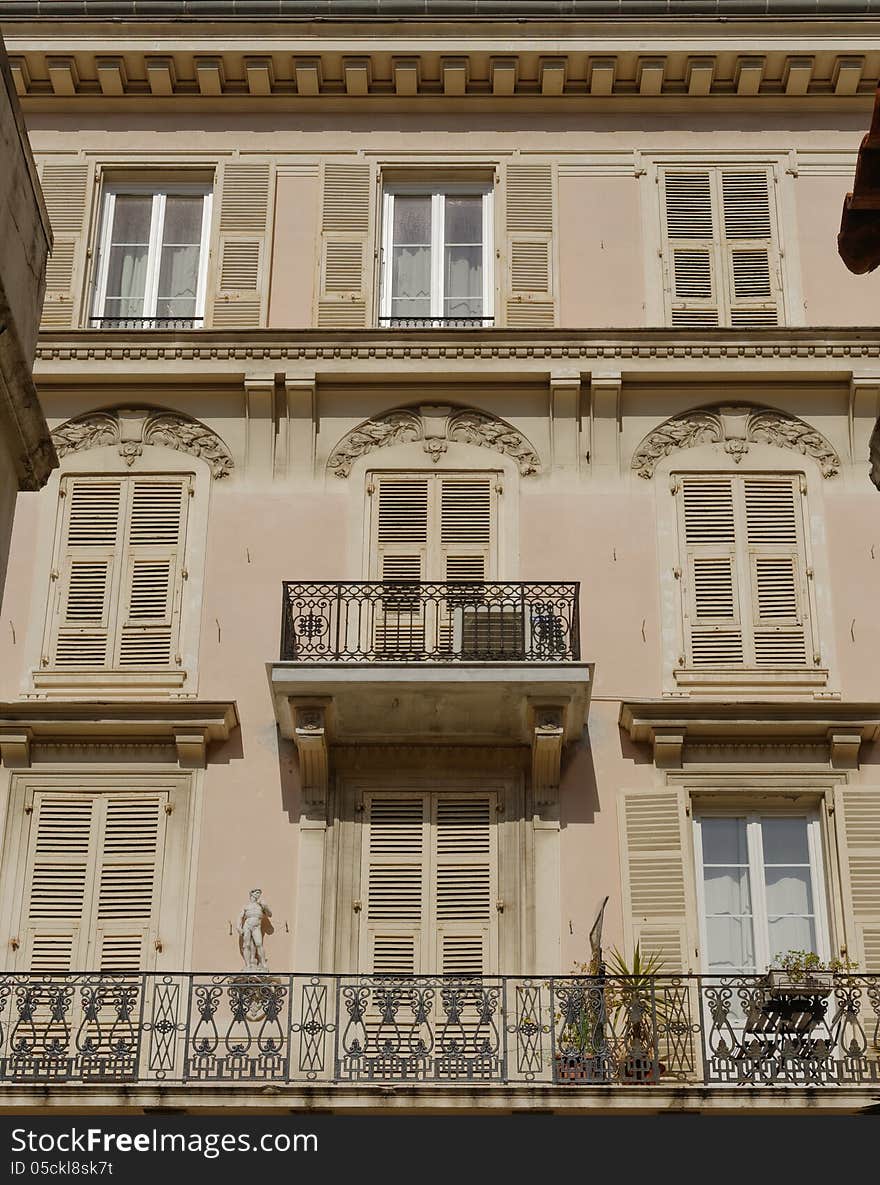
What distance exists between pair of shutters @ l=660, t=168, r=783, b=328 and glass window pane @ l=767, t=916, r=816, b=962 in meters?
5.76

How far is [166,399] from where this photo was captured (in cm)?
1797

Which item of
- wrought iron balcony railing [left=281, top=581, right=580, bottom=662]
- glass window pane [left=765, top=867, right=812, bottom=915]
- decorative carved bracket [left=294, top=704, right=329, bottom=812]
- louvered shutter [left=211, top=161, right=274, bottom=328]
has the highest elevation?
louvered shutter [left=211, top=161, right=274, bottom=328]

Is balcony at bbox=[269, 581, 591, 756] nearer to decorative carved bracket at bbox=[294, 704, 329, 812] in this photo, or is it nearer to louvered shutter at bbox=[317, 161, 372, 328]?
decorative carved bracket at bbox=[294, 704, 329, 812]

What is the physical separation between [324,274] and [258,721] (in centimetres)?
466

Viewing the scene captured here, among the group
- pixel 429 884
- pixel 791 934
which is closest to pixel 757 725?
pixel 791 934

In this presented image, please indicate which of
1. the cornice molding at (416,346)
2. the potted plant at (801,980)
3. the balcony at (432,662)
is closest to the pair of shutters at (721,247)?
the cornice molding at (416,346)

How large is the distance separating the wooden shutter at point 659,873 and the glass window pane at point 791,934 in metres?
0.69

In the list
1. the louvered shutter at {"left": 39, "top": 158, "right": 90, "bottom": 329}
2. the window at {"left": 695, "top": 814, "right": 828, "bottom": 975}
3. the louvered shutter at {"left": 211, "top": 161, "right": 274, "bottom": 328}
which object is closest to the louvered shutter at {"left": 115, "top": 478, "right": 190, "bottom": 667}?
the louvered shutter at {"left": 211, "top": 161, "right": 274, "bottom": 328}

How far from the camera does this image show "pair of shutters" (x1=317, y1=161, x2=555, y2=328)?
1830 cm

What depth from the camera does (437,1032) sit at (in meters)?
15.1

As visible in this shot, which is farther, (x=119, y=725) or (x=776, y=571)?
(x=776, y=571)

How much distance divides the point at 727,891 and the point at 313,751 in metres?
3.65

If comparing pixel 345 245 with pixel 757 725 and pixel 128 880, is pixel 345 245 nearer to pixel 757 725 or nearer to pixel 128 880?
pixel 757 725

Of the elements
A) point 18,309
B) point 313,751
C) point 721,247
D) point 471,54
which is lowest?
point 313,751
